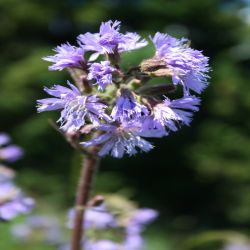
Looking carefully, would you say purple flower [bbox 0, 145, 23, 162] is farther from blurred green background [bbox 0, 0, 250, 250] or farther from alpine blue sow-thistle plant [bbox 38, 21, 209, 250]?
blurred green background [bbox 0, 0, 250, 250]

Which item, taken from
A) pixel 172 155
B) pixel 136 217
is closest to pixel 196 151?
pixel 172 155

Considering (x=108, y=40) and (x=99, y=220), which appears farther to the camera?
(x=99, y=220)

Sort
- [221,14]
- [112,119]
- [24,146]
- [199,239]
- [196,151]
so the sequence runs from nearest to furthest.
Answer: [112,119], [199,239], [24,146], [196,151], [221,14]

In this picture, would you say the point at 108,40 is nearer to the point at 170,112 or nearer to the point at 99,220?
the point at 170,112

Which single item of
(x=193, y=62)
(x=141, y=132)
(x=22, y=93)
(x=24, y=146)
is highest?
(x=22, y=93)

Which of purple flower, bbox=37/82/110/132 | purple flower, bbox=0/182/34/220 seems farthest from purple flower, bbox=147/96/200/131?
purple flower, bbox=0/182/34/220

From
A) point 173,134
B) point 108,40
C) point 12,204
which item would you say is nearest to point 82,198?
point 12,204

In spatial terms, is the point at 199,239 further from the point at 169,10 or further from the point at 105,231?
the point at 169,10
